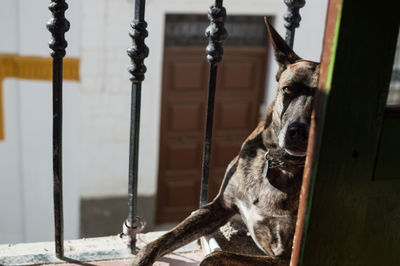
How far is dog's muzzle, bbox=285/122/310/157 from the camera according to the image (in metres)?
1.62

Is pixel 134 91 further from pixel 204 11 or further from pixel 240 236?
pixel 204 11

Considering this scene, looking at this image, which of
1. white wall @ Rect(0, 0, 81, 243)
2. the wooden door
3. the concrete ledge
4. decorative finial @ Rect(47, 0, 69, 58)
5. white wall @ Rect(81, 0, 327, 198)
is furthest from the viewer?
the wooden door

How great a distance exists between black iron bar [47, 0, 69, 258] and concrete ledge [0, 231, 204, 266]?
0.05 meters

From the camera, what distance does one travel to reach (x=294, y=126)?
5.39 ft

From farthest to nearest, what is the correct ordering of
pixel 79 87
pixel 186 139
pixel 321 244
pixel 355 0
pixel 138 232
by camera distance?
1. pixel 186 139
2. pixel 79 87
3. pixel 138 232
4. pixel 321 244
5. pixel 355 0

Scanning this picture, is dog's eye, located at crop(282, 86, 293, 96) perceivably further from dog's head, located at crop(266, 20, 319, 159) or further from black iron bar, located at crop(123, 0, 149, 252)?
black iron bar, located at crop(123, 0, 149, 252)

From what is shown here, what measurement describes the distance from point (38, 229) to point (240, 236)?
611 centimetres

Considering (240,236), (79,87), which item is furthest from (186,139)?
(240,236)

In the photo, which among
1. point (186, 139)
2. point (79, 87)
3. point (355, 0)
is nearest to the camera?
point (355, 0)

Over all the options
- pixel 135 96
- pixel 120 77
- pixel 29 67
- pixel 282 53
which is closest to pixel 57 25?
pixel 135 96

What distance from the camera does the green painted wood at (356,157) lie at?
1.12 meters

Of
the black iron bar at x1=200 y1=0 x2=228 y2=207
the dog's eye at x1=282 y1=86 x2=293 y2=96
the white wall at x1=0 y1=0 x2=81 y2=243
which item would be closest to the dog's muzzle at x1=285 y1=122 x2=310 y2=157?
the dog's eye at x1=282 y1=86 x2=293 y2=96

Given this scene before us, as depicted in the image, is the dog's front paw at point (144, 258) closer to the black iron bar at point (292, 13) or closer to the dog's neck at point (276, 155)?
the dog's neck at point (276, 155)

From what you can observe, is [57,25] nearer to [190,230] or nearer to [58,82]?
[58,82]
